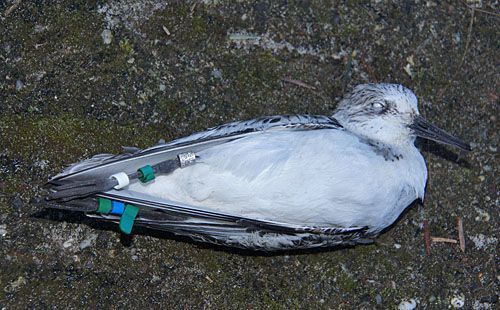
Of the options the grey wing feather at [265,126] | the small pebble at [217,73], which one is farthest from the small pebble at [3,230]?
the small pebble at [217,73]

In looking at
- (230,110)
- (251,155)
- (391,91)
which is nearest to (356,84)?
(391,91)

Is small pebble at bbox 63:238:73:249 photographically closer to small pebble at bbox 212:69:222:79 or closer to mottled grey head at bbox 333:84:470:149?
small pebble at bbox 212:69:222:79

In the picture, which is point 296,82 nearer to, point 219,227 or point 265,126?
point 265,126

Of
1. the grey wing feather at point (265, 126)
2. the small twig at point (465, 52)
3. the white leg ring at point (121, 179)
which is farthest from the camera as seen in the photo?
the small twig at point (465, 52)

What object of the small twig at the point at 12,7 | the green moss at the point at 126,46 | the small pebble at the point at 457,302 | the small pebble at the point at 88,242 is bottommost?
the small pebble at the point at 457,302

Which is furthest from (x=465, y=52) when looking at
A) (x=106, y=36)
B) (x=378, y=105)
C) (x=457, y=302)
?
(x=106, y=36)

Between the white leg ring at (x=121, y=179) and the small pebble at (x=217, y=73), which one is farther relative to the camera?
the small pebble at (x=217, y=73)

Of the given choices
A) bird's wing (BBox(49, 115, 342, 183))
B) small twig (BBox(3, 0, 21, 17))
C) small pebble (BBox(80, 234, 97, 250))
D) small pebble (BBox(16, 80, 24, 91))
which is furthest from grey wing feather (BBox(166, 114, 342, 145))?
small twig (BBox(3, 0, 21, 17))

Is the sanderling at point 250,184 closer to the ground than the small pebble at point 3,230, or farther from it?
farther from it

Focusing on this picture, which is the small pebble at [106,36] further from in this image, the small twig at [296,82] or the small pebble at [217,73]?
the small twig at [296,82]
